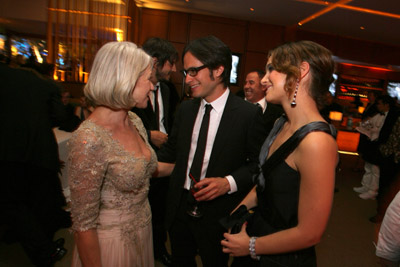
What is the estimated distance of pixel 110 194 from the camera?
1.29 meters

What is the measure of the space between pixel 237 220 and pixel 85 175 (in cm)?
68

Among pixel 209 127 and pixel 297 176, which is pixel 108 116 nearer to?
pixel 209 127

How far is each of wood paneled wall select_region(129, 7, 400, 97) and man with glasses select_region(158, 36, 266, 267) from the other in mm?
6673

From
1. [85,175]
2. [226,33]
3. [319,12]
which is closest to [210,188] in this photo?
[85,175]

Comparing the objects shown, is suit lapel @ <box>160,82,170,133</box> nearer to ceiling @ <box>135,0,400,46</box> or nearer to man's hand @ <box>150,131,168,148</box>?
man's hand @ <box>150,131,168,148</box>

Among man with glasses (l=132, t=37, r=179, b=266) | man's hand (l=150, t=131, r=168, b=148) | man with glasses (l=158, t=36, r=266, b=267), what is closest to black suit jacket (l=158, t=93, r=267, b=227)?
man with glasses (l=158, t=36, r=266, b=267)

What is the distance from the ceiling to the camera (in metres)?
6.02

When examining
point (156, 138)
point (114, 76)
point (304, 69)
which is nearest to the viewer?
point (304, 69)

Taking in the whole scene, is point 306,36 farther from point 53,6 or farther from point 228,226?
point 228,226

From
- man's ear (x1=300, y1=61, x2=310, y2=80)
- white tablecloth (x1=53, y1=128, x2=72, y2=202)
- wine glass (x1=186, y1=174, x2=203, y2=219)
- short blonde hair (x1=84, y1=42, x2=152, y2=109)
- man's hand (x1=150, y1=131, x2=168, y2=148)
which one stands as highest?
man's ear (x1=300, y1=61, x2=310, y2=80)

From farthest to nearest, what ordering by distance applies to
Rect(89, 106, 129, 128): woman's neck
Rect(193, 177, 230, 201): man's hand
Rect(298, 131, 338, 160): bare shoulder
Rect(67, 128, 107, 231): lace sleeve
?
Rect(193, 177, 230, 201): man's hand
Rect(89, 106, 129, 128): woman's neck
Rect(67, 128, 107, 231): lace sleeve
Rect(298, 131, 338, 160): bare shoulder

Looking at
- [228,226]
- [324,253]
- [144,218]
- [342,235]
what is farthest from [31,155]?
[342,235]

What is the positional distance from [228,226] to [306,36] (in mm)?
9397

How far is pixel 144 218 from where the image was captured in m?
1.46
